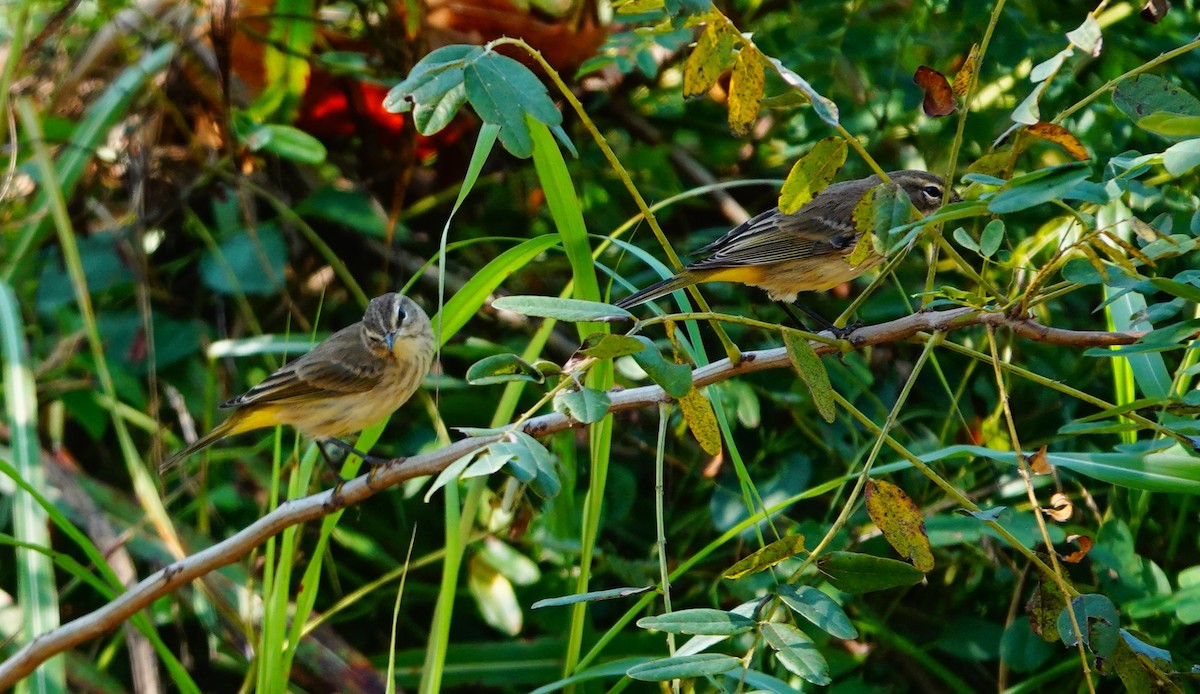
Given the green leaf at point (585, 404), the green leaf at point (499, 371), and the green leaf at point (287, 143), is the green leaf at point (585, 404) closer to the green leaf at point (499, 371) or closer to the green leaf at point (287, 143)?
the green leaf at point (499, 371)

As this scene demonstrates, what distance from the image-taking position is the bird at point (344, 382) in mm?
2916

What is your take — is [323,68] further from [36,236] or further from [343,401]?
[343,401]

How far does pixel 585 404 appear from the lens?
1384 millimetres

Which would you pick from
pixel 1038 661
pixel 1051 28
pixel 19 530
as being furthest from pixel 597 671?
pixel 1051 28

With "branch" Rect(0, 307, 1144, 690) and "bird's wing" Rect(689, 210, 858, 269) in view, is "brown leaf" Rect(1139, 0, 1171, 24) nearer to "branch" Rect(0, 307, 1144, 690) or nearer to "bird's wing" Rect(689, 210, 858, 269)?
"branch" Rect(0, 307, 1144, 690)

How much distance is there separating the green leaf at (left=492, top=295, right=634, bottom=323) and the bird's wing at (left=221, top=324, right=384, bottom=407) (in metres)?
1.63

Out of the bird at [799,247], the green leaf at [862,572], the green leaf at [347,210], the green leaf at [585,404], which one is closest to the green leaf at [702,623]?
the green leaf at [862,572]

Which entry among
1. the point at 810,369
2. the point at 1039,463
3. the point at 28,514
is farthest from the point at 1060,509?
the point at 28,514

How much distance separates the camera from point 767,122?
400cm

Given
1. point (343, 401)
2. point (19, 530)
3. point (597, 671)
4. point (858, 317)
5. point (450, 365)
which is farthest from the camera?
point (450, 365)

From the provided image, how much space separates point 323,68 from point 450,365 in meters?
1.03

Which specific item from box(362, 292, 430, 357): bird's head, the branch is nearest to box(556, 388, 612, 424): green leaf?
the branch

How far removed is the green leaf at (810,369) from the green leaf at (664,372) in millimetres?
219

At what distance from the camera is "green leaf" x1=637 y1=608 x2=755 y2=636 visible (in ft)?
4.68
